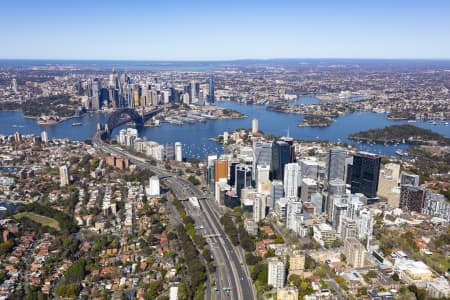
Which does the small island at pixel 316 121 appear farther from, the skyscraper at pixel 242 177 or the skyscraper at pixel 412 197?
the skyscraper at pixel 412 197

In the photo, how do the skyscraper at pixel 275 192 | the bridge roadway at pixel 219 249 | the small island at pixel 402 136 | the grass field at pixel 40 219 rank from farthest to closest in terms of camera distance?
the small island at pixel 402 136, the skyscraper at pixel 275 192, the grass field at pixel 40 219, the bridge roadway at pixel 219 249

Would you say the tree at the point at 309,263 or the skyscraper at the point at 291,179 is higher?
the skyscraper at the point at 291,179

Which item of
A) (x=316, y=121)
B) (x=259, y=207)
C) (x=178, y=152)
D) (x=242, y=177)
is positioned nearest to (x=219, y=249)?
(x=259, y=207)

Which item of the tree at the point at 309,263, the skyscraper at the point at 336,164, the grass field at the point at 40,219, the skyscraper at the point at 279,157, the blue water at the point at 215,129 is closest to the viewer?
the tree at the point at 309,263

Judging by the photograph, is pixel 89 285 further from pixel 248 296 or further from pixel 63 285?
pixel 248 296

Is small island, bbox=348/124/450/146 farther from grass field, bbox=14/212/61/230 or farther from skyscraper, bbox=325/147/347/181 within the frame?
grass field, bbox=14/212/61/230

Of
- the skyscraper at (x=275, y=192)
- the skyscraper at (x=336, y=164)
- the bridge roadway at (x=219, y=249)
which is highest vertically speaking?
the skyscraper at (x=336, y=164)

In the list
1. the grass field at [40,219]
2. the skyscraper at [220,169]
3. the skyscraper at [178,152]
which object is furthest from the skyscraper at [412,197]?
the grass field at [40,219]

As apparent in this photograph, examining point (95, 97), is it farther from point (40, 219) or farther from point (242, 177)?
point (242, 177)
